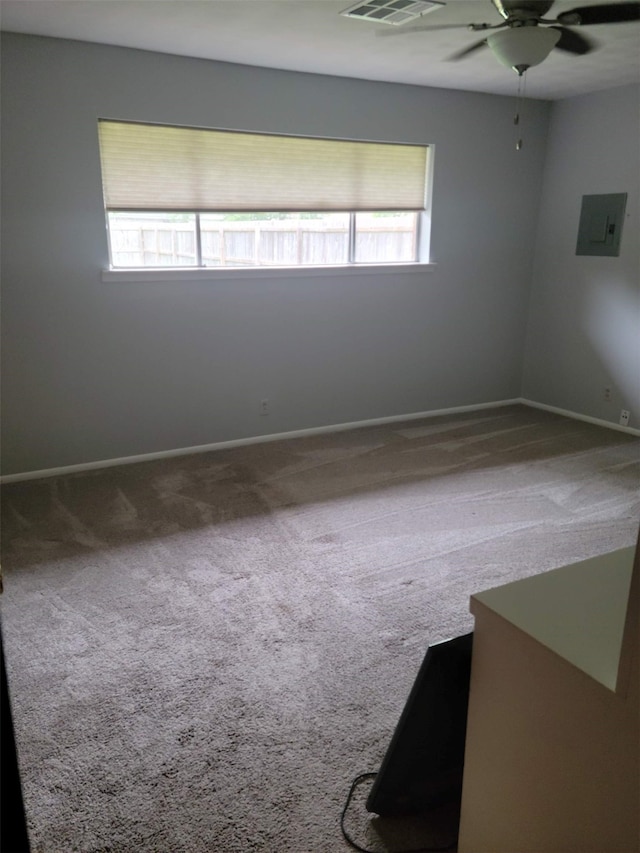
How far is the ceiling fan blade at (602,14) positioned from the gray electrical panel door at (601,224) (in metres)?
2.18

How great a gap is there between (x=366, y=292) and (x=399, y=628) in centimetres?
291

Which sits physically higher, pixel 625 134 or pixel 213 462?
pixel 625 134

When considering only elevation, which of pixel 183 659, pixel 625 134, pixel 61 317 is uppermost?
pixel 625 134

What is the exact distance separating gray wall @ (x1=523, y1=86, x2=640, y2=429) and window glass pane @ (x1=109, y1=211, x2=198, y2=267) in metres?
3.09

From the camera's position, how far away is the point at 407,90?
452 centimetres

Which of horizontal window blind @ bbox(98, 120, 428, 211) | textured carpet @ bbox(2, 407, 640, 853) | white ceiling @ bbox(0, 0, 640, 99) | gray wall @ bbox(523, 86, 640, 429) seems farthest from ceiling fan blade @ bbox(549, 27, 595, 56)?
textured carpet @ bbox(2, 407, 640, 853)

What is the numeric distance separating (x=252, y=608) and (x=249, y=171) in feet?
9.33

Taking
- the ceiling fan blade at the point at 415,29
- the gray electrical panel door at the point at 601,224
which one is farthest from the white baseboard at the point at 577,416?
the ceiling fan blade at the point at 415,29

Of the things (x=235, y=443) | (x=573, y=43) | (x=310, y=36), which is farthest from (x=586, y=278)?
(x=235, y=443)

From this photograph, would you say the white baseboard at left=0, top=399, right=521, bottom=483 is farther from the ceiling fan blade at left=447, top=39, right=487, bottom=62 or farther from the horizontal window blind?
the ceiling fan blade at left=447, top=39, right=487, bottom=62

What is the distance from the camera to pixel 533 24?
270cm

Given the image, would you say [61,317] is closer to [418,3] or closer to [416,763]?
[418,3]

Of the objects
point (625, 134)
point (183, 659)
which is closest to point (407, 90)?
point (625, 134)

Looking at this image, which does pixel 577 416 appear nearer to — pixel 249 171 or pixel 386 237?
pixel 386 237
